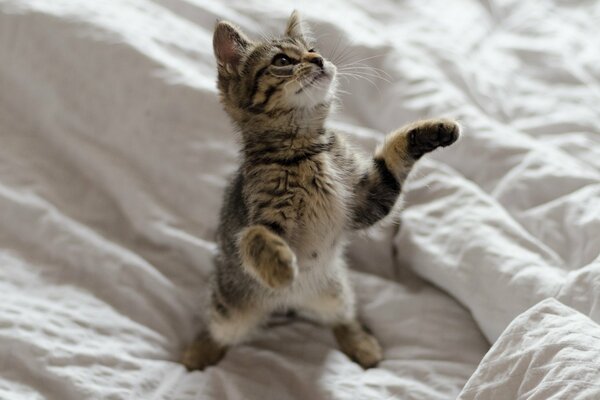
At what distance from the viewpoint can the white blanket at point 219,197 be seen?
144 cm

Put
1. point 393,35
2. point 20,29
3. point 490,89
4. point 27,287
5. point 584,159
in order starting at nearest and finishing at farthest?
point 27,287
point 584,159
point 20,29
point 490,89
point 393,35

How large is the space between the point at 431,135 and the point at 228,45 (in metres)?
0.51

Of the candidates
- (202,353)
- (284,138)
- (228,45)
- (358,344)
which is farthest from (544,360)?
(228,45)

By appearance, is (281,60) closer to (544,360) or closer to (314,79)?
(314,79)

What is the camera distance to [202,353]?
1.53 meters

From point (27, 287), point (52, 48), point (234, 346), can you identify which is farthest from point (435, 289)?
point (52, 48)

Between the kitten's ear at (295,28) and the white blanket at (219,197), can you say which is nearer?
the white blanket at (219,197)

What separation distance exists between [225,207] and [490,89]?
93cm

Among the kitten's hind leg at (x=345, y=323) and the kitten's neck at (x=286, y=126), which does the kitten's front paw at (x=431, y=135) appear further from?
the kitten's hind leg at (x=345, y=323)

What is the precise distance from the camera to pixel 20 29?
5.97ft

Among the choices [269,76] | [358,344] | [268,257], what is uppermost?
[269,76]

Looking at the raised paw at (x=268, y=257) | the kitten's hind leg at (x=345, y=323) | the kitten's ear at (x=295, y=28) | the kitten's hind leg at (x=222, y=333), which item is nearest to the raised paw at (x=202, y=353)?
the kitten's hind leg at (x=222, y=333)

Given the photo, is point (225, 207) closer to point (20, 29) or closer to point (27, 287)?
point (27, 287)

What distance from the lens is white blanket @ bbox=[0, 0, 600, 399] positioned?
1.44m
